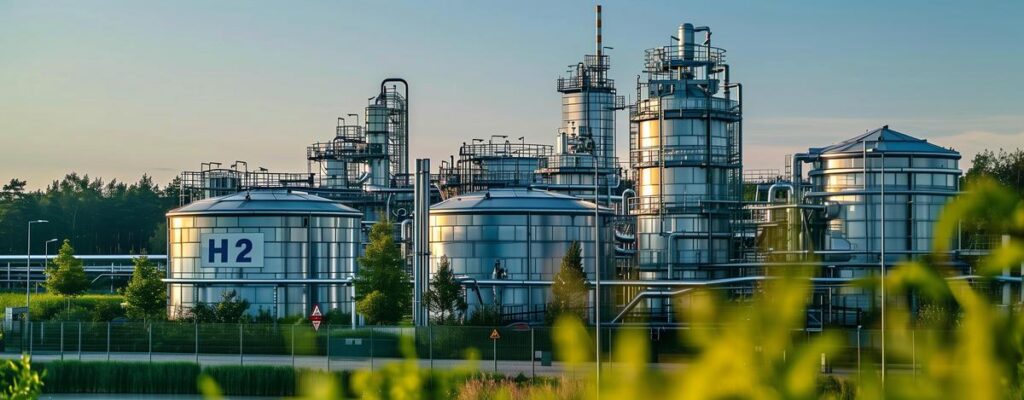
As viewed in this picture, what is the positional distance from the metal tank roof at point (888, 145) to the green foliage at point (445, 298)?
1450cm

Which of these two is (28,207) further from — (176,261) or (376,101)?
(176,261)

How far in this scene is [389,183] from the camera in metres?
72.9

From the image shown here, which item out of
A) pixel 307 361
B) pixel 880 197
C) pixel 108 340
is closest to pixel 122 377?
pixel 108 340

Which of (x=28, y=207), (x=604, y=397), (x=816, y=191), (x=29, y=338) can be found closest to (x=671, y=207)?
(x=816, y=191)

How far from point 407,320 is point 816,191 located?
1710 cm

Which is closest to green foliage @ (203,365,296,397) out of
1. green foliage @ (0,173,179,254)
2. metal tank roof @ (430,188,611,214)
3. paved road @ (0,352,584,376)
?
paved road @ (0,352,584,376)

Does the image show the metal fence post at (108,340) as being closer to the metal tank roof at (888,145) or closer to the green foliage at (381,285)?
the green foliage at (381,285)

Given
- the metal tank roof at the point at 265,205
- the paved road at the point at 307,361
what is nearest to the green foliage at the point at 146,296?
the metal tank roof at the point at 265,205

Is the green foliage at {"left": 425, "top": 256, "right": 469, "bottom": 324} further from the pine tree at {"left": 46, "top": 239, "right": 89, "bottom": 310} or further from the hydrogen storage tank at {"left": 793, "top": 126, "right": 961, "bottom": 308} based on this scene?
the pine tree at {"left": 46, "top": 239, "right": 89, "bottom": 310}

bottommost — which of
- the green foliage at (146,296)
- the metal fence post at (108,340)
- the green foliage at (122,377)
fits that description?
the green foliage at (122,377)

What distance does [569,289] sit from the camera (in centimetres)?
4775

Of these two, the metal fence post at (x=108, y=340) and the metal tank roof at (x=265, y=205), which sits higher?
the metal tank roof at (x=265, y=205)

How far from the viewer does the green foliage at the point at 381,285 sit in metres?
48.9

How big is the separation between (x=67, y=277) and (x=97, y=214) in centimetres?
5926
